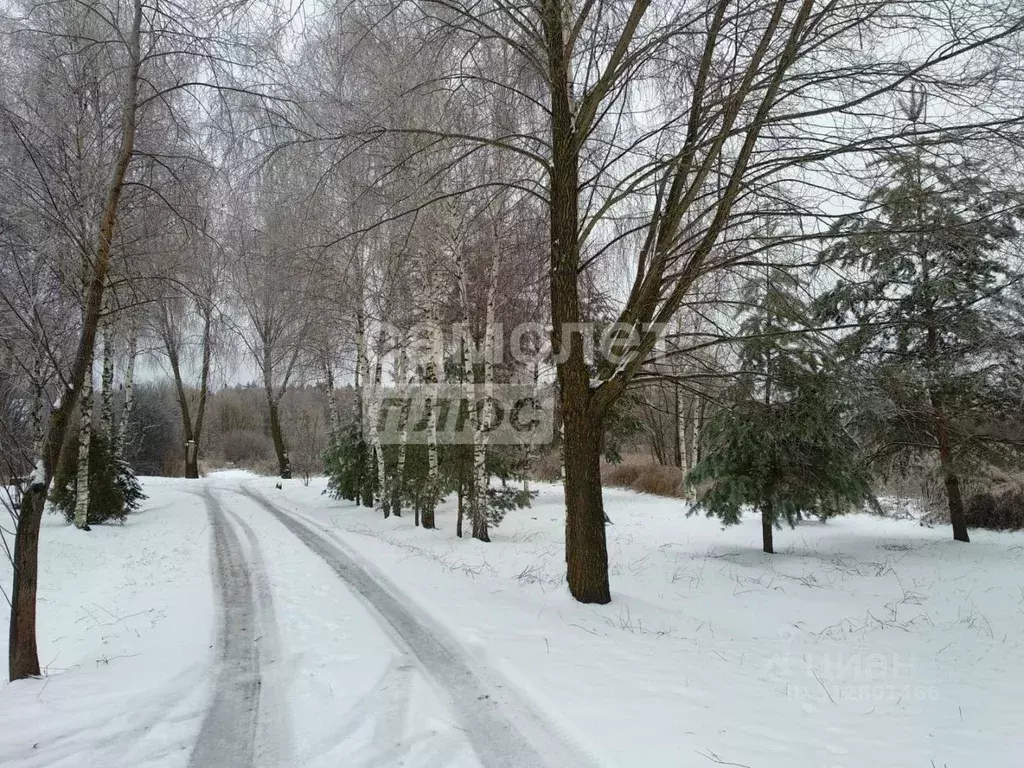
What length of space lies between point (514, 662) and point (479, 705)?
0.69 metres

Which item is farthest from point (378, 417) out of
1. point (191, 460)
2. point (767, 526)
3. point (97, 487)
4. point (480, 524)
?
point (191, 460)

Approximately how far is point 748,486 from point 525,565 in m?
4.30

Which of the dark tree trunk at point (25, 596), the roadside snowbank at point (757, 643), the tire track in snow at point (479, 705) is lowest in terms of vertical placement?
the roadside snowbank at point (757, 643)

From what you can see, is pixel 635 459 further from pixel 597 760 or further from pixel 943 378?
pixel 597 760

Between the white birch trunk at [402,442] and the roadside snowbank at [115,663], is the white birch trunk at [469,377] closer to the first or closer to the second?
the white birch trunk at [402,442]

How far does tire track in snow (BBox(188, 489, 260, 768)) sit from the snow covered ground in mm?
22

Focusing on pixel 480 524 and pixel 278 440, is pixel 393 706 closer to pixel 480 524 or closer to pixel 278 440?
pixel 480 524

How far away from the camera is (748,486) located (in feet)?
33.6

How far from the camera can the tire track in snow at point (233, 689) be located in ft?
9.98

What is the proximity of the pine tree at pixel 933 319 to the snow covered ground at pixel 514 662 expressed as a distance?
2.34 m

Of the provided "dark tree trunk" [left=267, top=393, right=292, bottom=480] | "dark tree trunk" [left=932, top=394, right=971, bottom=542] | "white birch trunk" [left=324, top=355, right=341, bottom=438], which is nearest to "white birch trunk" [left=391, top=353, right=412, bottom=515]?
"white birch trunk" [left=324, top=355, right=341, bottom=438]

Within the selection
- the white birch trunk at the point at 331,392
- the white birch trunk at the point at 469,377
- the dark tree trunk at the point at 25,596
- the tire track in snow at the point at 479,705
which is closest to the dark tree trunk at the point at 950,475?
the white birch trunk at the point at 469,377

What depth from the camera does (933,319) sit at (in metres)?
6.16

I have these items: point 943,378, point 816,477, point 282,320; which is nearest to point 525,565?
point 816,477
